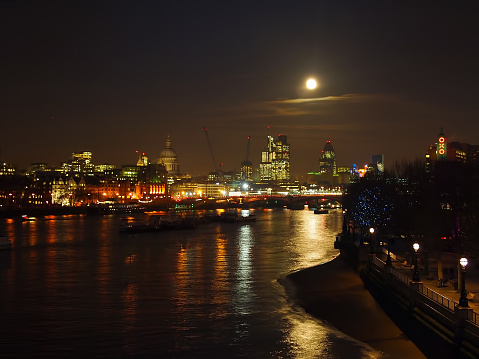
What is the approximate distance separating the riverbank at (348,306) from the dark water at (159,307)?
54cm

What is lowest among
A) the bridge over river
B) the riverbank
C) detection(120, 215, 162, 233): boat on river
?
the riverbank

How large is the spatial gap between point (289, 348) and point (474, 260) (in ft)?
35.4

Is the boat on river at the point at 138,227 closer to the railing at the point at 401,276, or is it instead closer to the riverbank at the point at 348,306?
the riverbank at the point at 348,306

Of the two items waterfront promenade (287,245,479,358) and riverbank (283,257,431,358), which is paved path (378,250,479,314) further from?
riverbank (283,257,431,358)

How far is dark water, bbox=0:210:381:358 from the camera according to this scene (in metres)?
16.4

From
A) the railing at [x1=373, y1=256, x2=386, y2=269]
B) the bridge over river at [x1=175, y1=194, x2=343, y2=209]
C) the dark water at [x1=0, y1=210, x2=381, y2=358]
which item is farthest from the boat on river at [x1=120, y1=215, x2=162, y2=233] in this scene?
the bridge over river at [x1=175, y1=194, x2=343, y2=209]

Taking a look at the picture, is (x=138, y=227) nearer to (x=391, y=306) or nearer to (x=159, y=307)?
(x=159, y=307)

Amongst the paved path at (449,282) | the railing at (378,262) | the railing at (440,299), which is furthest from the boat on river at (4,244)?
the railing at (440,299)

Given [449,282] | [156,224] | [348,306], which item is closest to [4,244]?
[156,224]

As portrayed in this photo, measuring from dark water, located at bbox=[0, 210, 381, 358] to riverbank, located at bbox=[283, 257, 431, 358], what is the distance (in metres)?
0.54

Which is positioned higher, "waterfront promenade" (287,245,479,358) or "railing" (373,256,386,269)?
"railing" (373,256,386,269)

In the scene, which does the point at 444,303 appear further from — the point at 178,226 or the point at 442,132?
the point at 442,132

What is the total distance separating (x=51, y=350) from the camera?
636 inches

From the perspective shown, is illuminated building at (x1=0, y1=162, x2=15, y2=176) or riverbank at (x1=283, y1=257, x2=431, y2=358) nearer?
riverbank at (x1=283, y1=257, x2=431, y2=358)
